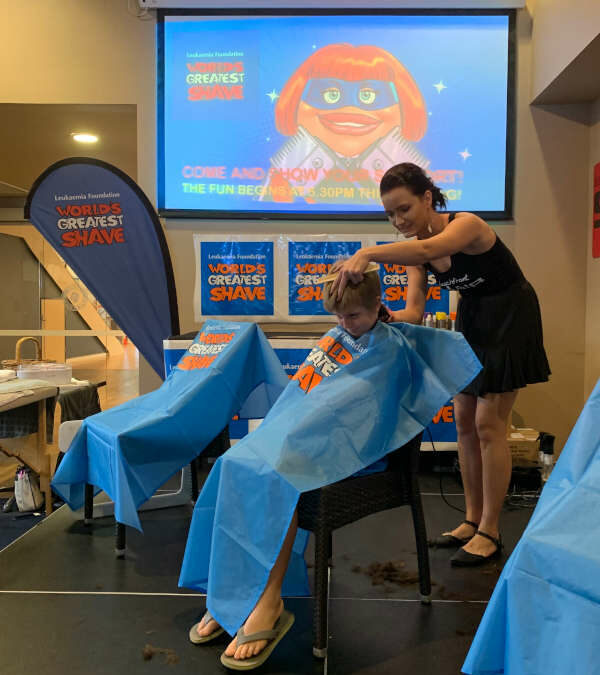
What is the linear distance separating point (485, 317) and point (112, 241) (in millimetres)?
2191

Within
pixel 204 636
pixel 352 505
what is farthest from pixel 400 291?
pixel 204 636

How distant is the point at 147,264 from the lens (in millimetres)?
3342

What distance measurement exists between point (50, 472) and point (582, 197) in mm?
3227

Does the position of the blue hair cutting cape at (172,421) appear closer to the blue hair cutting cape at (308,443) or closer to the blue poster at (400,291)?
the blue hair cutting cape at (308,443)

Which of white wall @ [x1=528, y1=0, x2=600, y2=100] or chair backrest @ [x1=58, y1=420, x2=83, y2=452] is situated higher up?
white wall @ [x1=528, y1=0, x2=600, y2=100]

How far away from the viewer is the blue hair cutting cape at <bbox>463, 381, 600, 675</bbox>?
771 millimetres

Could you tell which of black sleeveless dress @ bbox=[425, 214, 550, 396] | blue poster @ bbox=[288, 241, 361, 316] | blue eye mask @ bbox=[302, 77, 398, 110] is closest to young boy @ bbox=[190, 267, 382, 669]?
black sleeveless dress @ bbox=[425, 214, 550, 396]

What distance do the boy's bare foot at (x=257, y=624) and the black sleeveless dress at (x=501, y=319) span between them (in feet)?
3.22

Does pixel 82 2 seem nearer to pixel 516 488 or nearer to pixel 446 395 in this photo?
pixel 446 395

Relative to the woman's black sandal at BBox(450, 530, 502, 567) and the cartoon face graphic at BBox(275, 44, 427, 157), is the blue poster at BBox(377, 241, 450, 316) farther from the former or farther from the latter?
the woman's black sandal at BBox(450, 530, 502, 567)

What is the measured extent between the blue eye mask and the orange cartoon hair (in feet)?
0.10

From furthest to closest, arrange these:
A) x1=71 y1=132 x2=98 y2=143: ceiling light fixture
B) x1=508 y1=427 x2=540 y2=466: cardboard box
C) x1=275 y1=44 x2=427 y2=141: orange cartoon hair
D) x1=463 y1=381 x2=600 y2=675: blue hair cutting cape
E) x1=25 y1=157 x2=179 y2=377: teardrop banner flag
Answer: x1=71 y1=132 x2=98 y2=143: ceiling light fixture, x1=275 y1=44 x2=427 y2=141: orange cartoon hair, x1=25 y1=157 x2=179 y2=377: teardrop banner flag, x1=508 y1=427 x2=540 y2=466: cardboard box, x1=463 y1=381 x2=600 y2=675: blue hair cutting cape

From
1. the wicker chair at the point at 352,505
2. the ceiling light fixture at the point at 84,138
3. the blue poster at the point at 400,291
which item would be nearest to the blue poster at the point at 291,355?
the blue poster at the point at 400,291

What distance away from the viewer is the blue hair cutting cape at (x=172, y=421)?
1896 millimetres
